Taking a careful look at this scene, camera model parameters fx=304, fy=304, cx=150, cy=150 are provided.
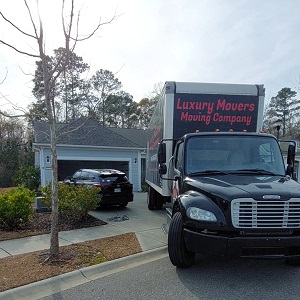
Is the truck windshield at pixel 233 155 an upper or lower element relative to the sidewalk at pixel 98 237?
upper

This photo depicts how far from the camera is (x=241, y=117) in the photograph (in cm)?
753

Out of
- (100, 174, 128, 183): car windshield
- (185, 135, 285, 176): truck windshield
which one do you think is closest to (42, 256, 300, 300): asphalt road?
(185, 135, 285, 176): truck windshield

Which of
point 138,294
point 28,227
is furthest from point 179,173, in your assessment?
point 28,227

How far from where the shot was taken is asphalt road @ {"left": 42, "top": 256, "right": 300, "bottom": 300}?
13.4 ft

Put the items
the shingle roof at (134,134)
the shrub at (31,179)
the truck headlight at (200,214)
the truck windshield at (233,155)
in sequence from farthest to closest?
the shingle roof at (134,134), the shrub at (31,179), the truck windshield at (233,155), the truck headlight at (200,214)

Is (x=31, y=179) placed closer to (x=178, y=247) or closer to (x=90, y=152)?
(x=90, y=152)

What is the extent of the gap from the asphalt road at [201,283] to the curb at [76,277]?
0.17 meters

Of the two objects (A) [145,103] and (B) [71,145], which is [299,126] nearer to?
(A) [145,103]

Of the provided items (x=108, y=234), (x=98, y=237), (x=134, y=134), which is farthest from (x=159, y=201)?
(x=134, y=134)

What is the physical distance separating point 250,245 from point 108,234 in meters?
4.28

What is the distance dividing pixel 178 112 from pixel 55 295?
4660 millimetres

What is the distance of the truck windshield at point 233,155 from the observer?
5512 millimetres

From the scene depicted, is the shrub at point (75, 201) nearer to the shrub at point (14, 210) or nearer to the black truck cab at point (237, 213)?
the shrub at point (14, 210)

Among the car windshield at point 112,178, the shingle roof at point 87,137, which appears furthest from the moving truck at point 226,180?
the shingle roof at point 87,137
